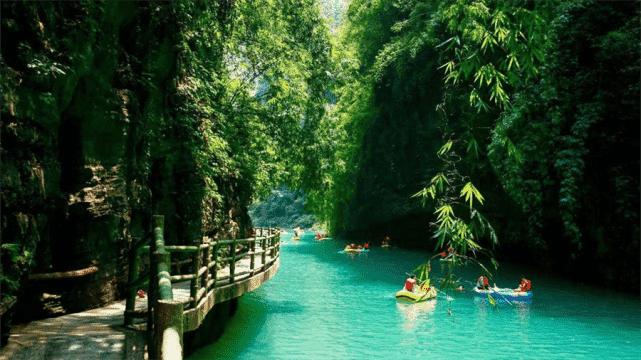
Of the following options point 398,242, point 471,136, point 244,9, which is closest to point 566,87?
point 244,9

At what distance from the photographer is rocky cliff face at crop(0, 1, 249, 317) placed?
6.29m

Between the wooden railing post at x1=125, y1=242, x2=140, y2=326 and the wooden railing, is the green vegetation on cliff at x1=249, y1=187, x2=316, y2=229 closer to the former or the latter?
the wooden railing

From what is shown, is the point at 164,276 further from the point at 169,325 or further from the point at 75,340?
the point at 75,340

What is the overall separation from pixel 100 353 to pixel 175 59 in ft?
28.0

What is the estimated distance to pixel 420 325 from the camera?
15969mm

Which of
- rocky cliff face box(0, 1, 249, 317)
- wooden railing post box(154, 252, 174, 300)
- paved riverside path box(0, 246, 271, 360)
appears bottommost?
paved riverside path box(0, 246, 271, 360)

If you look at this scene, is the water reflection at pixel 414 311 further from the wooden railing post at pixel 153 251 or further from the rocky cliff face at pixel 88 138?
the wooden railing post at pixel 153 251

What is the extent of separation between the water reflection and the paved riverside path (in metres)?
11.1

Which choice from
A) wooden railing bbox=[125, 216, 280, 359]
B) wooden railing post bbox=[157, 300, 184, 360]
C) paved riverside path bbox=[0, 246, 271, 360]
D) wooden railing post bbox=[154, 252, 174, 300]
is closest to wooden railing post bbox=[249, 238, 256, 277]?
wooden railing bbox=[125, 216, 280, 359]

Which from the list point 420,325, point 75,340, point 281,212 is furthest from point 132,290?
point 281,212

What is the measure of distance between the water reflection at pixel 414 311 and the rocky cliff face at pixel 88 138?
319 inches

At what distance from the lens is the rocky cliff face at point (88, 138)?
6289mm

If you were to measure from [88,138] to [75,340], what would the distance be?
430 centimetres

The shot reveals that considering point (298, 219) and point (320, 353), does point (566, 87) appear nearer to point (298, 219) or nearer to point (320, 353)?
point (320, 353)
